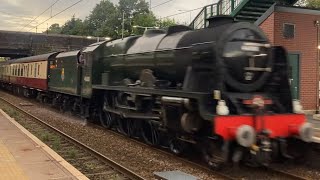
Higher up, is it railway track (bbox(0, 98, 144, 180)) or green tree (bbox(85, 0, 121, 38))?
green tree (bbox(85, 0, 121, 38))

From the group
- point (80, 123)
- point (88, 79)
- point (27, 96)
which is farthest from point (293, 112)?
point (27, 96)

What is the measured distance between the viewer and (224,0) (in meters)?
18.7

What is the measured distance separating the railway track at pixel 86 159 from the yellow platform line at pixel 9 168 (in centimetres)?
139

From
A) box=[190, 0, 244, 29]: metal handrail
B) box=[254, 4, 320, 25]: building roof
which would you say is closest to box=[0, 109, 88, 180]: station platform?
box=[190, 0, 244, 29]: metal handrail

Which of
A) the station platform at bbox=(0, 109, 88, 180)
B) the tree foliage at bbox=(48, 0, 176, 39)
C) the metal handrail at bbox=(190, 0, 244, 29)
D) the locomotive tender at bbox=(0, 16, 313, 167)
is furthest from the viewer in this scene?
the tree foliage at bbox=(48, 0, 176, 39)

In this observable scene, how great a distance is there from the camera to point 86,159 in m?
9.88

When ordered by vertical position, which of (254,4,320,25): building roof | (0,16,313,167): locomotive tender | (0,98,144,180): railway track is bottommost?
(0,98,144,180): railway track

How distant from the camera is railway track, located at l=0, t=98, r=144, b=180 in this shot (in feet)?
27.4

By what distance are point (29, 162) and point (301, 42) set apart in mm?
13109

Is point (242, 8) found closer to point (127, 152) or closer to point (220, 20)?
point (220, 20)

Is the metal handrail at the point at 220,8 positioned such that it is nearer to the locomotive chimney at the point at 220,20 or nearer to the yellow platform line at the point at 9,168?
the locomotive chimney at the point at 220,20

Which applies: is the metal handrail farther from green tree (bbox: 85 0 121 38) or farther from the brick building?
green tree (bbox: 85 0 121 38)

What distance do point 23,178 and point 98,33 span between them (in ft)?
296

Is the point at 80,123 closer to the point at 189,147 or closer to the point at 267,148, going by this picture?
the point at 189,147
